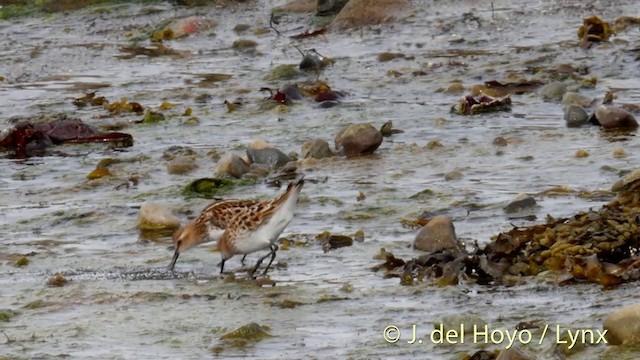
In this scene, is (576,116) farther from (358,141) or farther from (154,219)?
(154,219)

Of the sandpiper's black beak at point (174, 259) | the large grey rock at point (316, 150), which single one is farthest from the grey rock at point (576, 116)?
the sandpiper's black beak at point (174, 259)

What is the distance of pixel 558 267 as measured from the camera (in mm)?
6672

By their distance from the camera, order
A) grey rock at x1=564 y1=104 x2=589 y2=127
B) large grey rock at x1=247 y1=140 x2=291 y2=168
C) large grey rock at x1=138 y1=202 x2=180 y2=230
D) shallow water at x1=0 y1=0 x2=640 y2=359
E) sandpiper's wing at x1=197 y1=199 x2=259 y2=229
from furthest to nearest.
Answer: grey rock at x1=564 y1=104 x2=589 y2=127, large grey rock at x1=247 y1=140 x2=291 y2=168, large grey rock at x1=138 y1=202 x2=180 y2=230, sandpiper's wing at x1=197 y1=199 x2=259 y2=229, shallow water at x1=0 y1=0 x2=640 y2=359

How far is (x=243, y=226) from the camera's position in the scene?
24.9ft

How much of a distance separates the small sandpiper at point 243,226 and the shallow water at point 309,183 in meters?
0.16

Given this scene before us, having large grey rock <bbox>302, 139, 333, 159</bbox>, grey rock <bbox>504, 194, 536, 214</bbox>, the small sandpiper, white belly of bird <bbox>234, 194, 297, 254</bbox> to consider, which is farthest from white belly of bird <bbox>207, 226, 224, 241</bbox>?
large grey rock <bbox>302, 139, 333, 159</bbox>

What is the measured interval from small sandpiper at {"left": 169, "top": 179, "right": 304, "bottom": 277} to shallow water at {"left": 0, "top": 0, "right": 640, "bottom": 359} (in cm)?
16

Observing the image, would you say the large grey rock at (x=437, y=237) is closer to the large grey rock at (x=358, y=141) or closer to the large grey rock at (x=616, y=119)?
the large grey rock at (x=358, y=141)

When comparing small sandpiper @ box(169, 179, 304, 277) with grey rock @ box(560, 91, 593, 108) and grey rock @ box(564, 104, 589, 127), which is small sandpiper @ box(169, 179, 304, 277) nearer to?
grey rock @ box(564, 104, 589, 127)

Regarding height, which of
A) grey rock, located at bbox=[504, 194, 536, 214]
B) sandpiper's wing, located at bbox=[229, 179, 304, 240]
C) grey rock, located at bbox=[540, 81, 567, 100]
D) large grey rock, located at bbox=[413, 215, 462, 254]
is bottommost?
grey rock, located at bbox=[540, 81, 567, 100]

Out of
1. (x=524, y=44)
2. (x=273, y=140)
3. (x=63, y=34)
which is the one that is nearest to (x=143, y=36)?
(x=63, y=34)

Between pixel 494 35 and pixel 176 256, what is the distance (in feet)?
27.4

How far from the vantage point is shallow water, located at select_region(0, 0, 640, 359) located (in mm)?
6227

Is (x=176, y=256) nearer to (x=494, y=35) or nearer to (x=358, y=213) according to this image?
(x=358, y=213)
